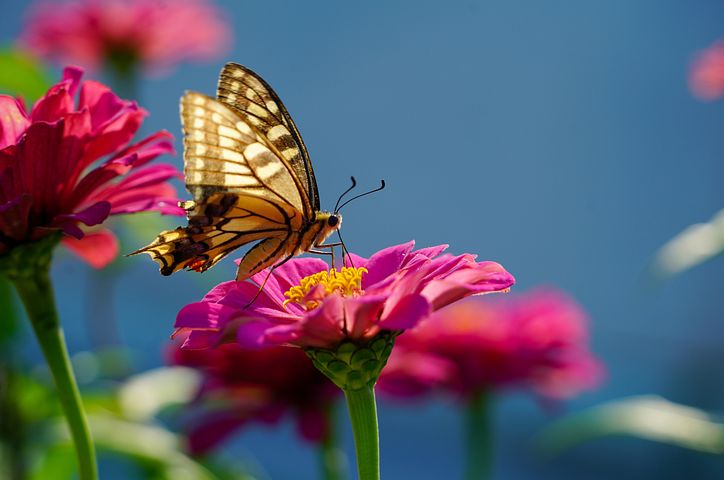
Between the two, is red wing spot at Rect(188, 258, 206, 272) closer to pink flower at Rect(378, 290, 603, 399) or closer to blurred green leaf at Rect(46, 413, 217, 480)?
blurred green leaf at Rect(46, 413, 217, 480)

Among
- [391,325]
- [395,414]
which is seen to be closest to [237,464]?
[391,325]

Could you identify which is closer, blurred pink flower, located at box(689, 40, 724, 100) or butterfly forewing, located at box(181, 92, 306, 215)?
butterfly forewing, located at box(181, 92, 306, 215)

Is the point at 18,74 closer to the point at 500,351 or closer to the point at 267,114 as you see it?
the point at 267,114

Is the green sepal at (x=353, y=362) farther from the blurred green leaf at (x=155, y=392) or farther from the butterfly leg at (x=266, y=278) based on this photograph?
the blurred green leaf at (x=155, y=392)

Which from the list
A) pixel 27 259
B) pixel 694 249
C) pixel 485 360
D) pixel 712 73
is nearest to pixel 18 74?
pixel 27 259

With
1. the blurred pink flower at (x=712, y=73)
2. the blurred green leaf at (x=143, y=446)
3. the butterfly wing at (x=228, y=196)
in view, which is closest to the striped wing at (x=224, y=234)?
the butterfly wing at (x=228, y=196)

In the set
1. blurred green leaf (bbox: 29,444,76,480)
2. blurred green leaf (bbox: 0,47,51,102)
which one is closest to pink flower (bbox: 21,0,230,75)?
blurred green leaf (bbox: 0,47,51,102)
